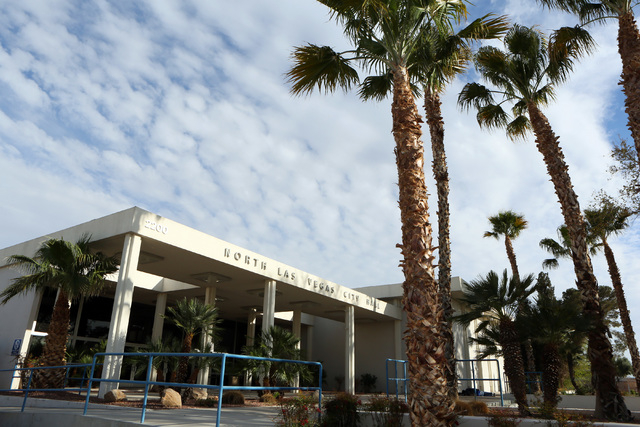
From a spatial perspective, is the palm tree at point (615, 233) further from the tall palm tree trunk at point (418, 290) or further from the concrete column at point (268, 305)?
the concrete column at point (268, 305)

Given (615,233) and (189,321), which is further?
(615,233)

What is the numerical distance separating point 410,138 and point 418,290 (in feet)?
8.67

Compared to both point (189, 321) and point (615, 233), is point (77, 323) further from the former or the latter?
point (615, 233)

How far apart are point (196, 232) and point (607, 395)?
12.1 m

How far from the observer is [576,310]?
10.5m

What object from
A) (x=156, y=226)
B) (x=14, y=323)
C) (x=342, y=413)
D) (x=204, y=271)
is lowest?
(x=342, y=413)

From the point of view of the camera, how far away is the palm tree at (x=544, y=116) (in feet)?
30.6

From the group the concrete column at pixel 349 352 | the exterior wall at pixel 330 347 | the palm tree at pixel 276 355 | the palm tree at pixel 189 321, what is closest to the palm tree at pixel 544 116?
the palm tree at pixel 276 355

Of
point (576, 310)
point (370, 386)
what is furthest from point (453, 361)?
point (370, 386)

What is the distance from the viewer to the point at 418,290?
6.42 metres

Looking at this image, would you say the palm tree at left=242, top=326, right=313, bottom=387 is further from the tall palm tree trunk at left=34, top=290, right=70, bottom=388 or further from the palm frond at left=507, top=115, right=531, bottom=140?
the palm frond at left=507, top=115, right=531, bottom=140

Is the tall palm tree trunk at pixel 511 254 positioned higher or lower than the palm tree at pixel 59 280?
higher

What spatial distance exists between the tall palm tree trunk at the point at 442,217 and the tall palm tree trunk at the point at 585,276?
2.96 metres

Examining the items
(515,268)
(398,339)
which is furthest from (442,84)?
(398,339)
